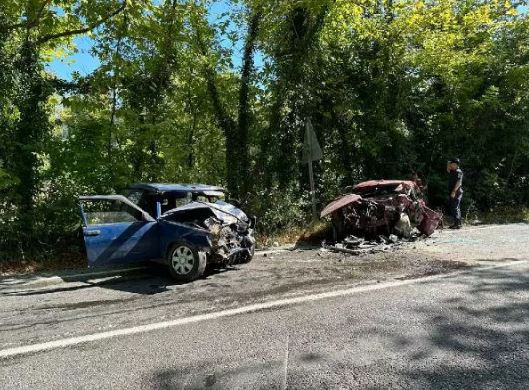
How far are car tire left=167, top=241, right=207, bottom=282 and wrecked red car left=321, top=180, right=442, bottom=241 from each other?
3.39 m

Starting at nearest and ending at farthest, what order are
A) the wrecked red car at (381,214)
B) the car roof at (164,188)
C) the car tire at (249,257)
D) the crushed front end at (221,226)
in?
the crushed front end at (221,226) → the car roof at (164,188) → the car tire at (249,257) → the wrecked red car at (381,214)

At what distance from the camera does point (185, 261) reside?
23.5 ft

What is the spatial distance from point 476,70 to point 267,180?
818cm

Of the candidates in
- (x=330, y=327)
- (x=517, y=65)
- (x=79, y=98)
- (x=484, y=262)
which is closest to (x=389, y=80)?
(x=517, y=65)

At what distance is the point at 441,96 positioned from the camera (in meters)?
14.7

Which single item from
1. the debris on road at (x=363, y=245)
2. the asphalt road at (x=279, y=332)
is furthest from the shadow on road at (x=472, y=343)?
the debris on road at (x=363, y=245)

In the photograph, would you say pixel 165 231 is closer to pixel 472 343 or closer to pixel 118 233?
pixel 118 233

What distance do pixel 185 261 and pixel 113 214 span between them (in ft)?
4.67

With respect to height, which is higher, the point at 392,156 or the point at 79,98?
the point at 79,98

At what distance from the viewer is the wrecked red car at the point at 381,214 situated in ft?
31.7

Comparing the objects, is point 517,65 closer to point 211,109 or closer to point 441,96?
point 441,96

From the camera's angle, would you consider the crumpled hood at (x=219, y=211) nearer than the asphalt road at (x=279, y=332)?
No

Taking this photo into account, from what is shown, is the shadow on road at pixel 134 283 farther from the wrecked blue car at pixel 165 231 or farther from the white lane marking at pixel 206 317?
the white lane marking at pixel 206 317

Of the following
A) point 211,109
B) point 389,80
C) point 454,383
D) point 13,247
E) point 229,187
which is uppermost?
point 389,80
